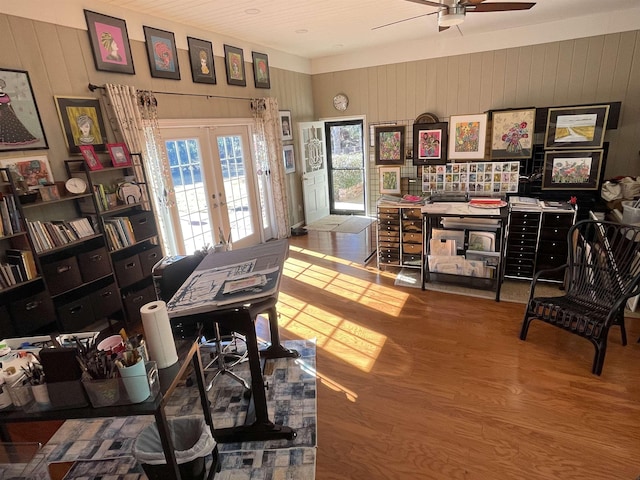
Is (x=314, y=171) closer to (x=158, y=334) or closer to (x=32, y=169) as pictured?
(x=32, y=169)

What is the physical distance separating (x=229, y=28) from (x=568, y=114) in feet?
14.1

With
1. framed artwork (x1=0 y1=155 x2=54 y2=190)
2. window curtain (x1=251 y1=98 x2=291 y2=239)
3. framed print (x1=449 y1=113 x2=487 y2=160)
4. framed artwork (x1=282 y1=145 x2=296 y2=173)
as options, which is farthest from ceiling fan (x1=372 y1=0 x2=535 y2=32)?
framed artwork (x1=282 y1=145 x2=296 y2=173)

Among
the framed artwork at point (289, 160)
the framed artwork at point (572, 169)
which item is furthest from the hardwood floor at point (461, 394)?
the framed artwork at point (289, 160)

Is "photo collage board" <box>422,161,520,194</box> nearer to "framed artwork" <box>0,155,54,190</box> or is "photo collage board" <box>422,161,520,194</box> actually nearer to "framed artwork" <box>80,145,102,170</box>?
"framed artwork" <box>80,145,102,170</box>

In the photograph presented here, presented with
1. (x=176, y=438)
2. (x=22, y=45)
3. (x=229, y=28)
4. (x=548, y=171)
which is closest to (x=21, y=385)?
(x=176, y=438)

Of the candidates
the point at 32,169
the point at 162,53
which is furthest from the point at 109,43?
the point at 32,169

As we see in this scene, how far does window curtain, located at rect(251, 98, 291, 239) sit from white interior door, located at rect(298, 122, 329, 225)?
717 millimetres

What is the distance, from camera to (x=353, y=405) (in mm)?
2402

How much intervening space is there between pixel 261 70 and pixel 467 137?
3.15 meters

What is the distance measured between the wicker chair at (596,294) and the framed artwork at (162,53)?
169 inches

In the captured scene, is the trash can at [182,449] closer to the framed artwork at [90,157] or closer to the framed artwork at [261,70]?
the framed artwork at [90,157]

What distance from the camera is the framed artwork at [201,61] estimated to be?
13.9 feet

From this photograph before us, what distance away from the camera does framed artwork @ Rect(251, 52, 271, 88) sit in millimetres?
5227

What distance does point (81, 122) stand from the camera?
10.4 feet
